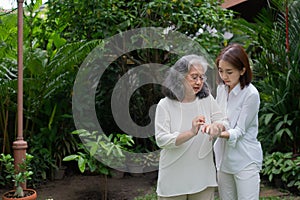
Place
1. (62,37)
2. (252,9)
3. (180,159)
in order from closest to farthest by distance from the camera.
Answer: (180,159), (62,37), (252,9)

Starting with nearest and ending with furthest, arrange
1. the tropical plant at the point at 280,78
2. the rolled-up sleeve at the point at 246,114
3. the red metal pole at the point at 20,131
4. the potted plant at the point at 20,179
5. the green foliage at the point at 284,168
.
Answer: the rolled-up sleeve at the point at 246,114 → the potted plant at the point at 20,179 → the red metal pole at the point at 20,131 → the green foliage at the point at 284,168 → the tropical plant at the point at 280,78

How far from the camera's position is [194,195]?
170 centimetres

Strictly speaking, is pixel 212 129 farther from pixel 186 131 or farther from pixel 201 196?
pixel 201 196

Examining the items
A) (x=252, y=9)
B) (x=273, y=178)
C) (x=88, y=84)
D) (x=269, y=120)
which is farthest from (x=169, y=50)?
(x=252, y=9)

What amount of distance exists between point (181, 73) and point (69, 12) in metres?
2.49

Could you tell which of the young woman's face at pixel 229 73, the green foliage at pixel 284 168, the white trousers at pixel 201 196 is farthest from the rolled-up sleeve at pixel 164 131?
the green foliage at pixel 284 168

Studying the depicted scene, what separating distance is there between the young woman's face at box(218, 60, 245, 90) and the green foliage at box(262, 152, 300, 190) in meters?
2.00

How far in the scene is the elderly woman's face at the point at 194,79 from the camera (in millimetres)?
1654

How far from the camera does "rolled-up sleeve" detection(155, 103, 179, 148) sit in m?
1.59

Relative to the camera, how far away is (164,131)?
5.35ft

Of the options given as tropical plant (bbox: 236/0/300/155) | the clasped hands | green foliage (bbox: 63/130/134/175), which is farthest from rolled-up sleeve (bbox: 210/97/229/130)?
tropical plant (bbox: 236/0/300/155)

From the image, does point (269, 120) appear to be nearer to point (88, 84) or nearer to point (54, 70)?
point (88, 84)

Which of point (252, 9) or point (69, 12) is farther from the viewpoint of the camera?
point (252, 9)

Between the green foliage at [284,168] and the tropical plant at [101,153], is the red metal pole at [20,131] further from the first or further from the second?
the green foliage at [284,168]
